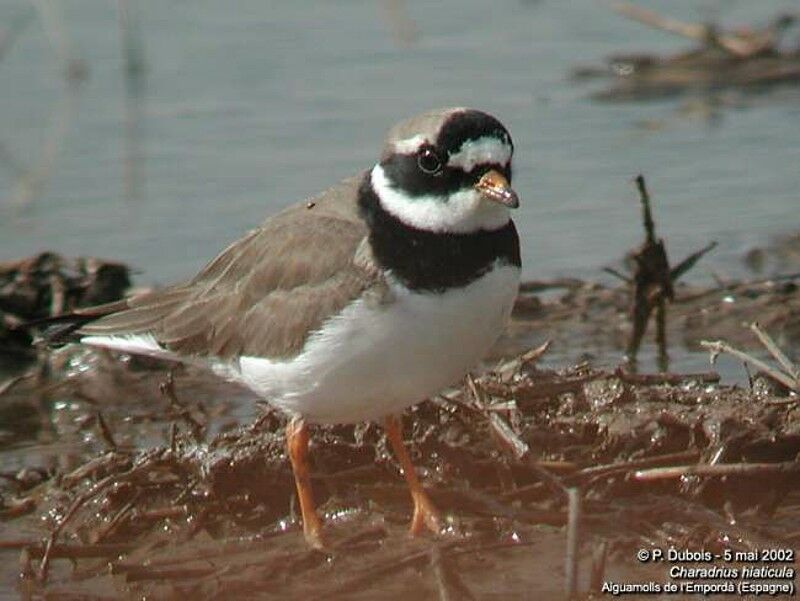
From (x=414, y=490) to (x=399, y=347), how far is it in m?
0.74

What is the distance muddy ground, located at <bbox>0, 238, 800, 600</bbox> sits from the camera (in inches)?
255

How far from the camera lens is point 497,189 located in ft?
20.5

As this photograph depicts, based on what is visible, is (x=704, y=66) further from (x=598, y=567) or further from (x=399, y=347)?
(x=598, y=567)

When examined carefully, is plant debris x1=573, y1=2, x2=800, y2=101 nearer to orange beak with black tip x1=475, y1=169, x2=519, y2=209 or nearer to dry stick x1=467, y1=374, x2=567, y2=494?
dry stick x1=467, y1=374, x2=567, y2=494

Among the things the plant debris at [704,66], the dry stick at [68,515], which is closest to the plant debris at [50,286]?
the dry stick at [68,515]

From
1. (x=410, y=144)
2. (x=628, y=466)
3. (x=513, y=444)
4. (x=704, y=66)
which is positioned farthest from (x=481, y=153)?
(x=704, y=66)

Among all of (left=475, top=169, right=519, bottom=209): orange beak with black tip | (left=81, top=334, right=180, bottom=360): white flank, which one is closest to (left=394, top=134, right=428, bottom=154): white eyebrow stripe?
(left=475, top=169, right=519, bottom=209): orange beak with black tip

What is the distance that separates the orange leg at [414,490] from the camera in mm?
6730

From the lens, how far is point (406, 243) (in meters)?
6.41

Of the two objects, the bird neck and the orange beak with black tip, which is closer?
the orange beak with black tip

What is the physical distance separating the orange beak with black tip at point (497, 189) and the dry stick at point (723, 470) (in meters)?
1.05

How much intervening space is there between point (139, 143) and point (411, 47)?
214cm

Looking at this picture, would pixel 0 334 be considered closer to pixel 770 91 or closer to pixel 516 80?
pixel 516 80

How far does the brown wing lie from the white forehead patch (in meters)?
0.46
